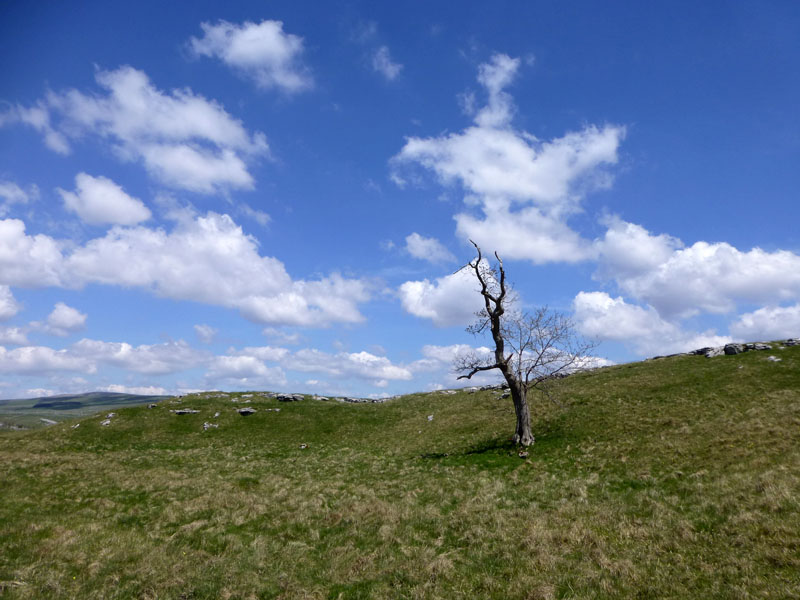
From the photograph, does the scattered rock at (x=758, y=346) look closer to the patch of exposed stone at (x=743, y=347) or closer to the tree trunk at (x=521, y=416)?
the patch of exposed stone at (x=743, y=347)

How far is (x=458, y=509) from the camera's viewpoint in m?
18.5

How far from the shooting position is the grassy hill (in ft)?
39.3

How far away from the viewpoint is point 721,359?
44.6 metres

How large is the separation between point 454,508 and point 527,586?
26.2 ft

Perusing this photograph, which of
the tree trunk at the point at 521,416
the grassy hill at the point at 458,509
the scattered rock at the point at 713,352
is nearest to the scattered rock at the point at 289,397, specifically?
the grassy hill at the point at 458,509

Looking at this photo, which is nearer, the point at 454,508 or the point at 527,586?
the point at 527,586

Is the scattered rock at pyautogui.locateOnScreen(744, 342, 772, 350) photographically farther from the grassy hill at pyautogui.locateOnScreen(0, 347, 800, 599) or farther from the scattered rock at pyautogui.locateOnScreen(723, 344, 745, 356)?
the grassy hill at pyautogui.locateOnScreen(0, 347, 800, 599)

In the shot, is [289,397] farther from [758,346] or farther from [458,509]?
[758,346]

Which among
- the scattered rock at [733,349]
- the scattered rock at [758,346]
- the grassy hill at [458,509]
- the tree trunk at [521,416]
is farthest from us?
the scattered rock at [733,349]

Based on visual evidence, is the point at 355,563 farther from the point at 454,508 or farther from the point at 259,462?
the point at 259,462

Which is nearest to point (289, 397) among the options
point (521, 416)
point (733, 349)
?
point (521, 416)

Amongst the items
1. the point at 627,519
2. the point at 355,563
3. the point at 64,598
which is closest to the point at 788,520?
the point at 627,519

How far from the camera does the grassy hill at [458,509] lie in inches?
471

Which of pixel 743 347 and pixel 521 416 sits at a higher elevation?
pixel 743 347
